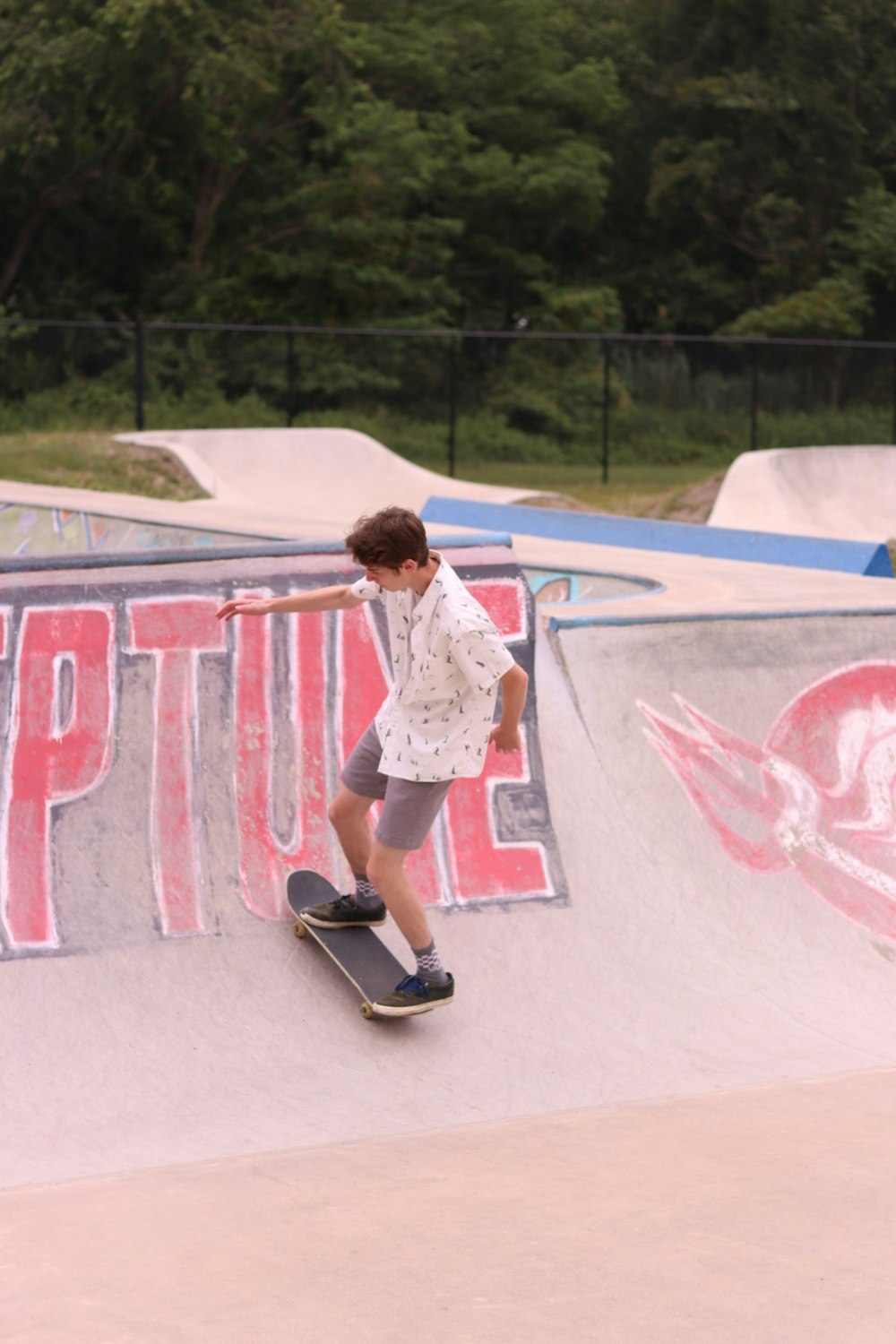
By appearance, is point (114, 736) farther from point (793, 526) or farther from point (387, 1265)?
point (793, 526)

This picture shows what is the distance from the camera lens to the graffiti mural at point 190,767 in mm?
5375

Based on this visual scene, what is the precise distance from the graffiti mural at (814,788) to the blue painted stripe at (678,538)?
488 cm

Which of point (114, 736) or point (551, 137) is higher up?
point (551, 137)

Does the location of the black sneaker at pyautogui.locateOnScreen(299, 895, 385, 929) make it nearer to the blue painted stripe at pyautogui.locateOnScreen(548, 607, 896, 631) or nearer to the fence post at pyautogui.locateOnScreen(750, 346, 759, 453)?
the blue painted stripe at pyautogui.locateOnScreen(548, 607, 896, 631)

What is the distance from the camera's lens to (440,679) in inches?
188

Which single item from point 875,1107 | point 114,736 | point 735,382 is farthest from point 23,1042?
point 735,382

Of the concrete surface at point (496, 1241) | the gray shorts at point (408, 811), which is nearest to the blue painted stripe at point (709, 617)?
the gray shorts at point (408, 811)

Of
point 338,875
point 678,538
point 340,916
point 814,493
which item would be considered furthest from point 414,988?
point 814,493

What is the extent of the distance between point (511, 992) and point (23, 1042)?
1.56 metres

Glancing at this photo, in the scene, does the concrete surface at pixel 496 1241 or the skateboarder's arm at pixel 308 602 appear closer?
the concrete surface at pixel 496 1241

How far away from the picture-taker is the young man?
15.3 feet

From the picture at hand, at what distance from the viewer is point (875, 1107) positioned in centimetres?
486

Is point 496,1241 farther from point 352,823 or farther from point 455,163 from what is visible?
point 455,163

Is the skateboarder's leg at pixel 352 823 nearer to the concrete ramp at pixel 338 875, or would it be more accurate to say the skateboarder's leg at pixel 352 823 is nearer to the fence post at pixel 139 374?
the concrete ramp at pixel 338 875
